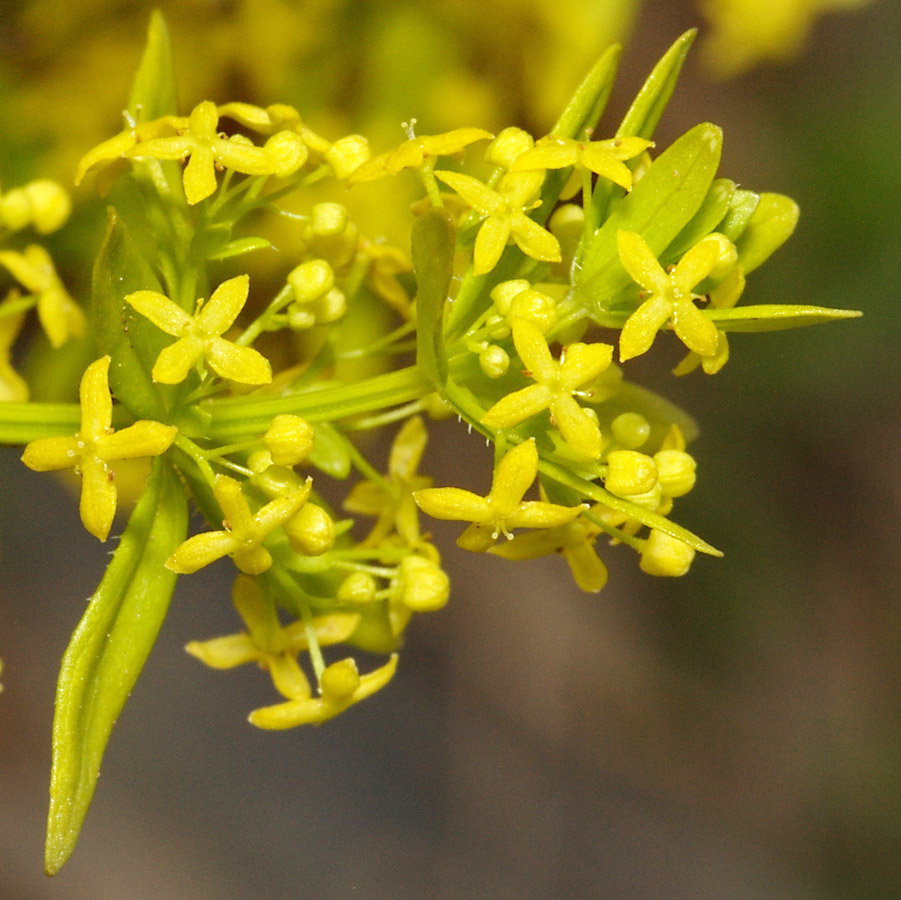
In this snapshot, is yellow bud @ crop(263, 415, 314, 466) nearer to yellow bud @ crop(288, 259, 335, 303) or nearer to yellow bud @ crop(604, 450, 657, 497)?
yellow bud @ crop(288, 259, 335, 303)

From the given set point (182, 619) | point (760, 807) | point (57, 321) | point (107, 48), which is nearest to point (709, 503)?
point (760, 807)

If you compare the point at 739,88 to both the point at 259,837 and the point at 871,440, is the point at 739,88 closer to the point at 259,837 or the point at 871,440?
the point at 871,440

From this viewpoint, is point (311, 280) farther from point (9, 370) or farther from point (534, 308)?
point (9, 370)

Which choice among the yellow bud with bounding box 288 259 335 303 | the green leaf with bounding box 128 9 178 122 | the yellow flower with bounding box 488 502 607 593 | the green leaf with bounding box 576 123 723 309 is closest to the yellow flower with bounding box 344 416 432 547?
the yellow flower with bounding box 488 502 607 593

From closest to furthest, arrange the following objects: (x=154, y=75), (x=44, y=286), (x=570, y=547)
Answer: (x=570, y=547) → (x=154, y=75) → (x=44, y=286)

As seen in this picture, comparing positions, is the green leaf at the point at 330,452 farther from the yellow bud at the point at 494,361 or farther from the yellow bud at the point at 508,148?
the yellow bud at the point at 508,148

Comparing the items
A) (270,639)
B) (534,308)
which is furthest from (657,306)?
(270,639)

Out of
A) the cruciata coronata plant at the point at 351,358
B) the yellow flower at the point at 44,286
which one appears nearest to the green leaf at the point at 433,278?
the cruciata coronata plant at the point at 351,358
